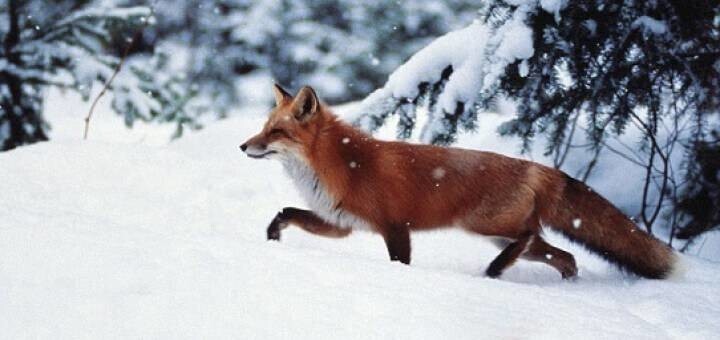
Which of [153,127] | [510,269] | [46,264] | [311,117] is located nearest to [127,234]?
[46,264]

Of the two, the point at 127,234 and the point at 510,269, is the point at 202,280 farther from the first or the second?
the point at 510,269

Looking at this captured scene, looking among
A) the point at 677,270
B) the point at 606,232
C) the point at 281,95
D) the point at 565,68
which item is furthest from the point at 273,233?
the point at 677,270

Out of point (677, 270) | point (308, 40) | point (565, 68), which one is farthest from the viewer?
point (308, 40)

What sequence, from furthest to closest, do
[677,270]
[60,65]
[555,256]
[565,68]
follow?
[60,65] → [565,68] → [555,256] → [677,270]

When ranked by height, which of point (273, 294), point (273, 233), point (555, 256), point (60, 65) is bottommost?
point (60, 65)

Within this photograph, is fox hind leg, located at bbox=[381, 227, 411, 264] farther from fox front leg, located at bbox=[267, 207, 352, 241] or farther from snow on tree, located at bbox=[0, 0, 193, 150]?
snow on tree, located at bbox=[0, 0, 193, 150]

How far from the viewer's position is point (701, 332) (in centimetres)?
231

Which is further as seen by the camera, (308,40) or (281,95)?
(308,40)

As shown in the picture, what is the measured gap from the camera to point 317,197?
3465 millimetres

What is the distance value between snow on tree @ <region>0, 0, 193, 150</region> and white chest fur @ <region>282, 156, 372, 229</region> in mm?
4191

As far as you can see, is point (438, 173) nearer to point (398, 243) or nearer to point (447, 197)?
point (447, 197)

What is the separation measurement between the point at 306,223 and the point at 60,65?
527cm

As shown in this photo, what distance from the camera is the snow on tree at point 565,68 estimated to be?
3.54 meters

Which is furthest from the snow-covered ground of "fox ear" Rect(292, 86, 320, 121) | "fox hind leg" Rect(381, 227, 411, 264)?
"fox ear" Rect(292, 86, 320, 121)
